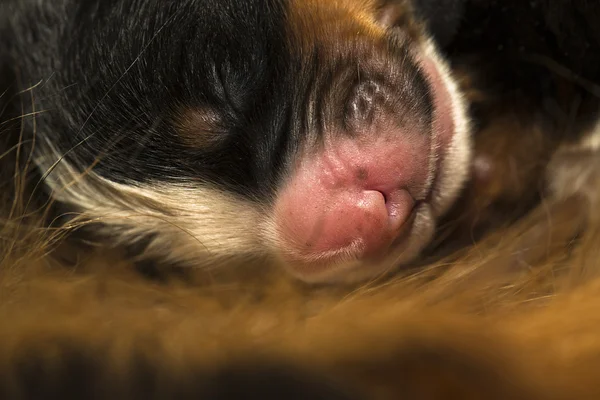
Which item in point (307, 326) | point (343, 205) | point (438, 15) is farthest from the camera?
point (438, 15)

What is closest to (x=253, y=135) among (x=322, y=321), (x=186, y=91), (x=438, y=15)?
(x=186, y=91)

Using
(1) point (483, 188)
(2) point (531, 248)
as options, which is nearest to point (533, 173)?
(1) point (483, 188)

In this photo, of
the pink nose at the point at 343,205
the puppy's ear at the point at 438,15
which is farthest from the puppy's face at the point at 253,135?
the puppy's ear at the point at 438,15

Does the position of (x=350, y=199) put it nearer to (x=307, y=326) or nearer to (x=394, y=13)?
(x=307, y=326)

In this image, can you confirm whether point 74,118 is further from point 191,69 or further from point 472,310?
point 472,310

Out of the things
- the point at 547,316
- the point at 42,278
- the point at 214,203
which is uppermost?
the point at 547,316

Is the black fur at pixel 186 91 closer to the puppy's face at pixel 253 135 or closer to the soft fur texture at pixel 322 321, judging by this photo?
the puppy's face at pixel 253 135
